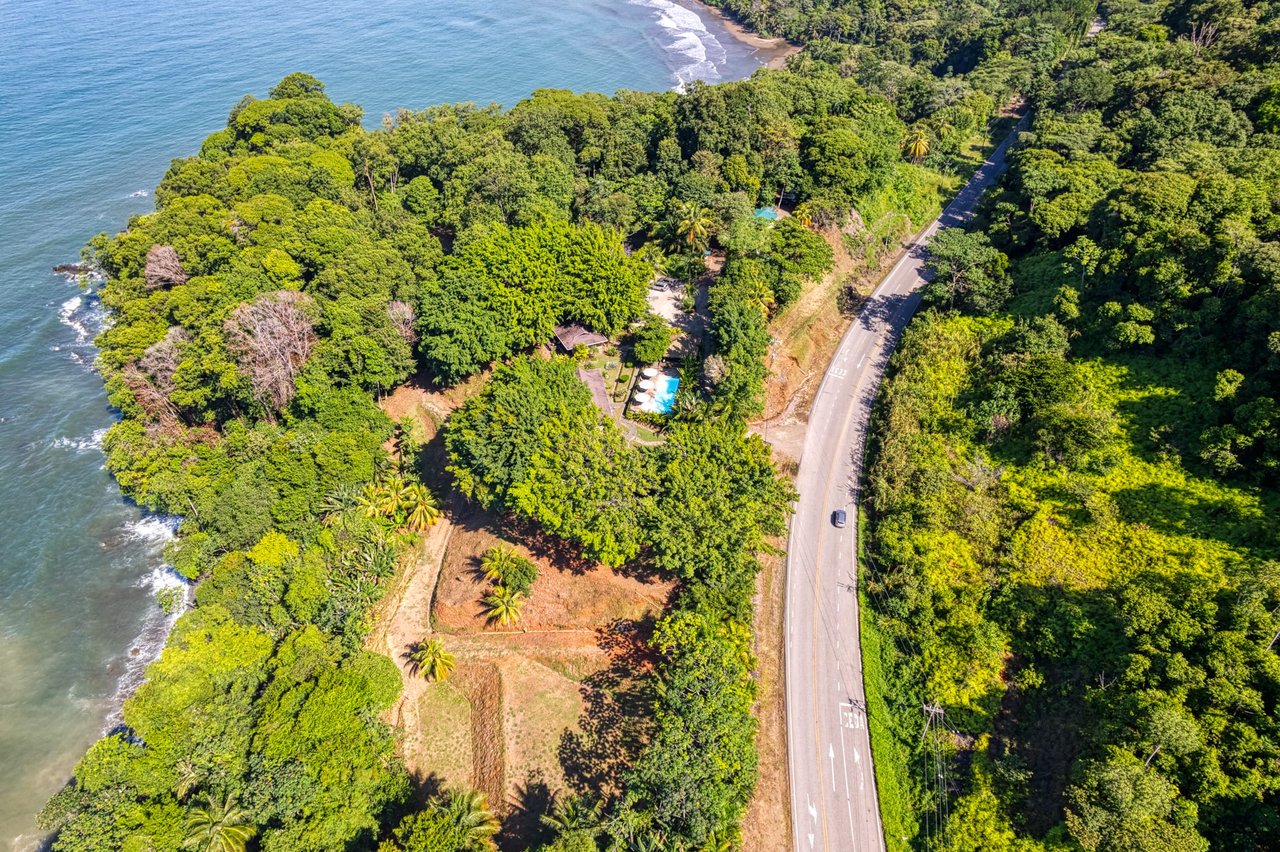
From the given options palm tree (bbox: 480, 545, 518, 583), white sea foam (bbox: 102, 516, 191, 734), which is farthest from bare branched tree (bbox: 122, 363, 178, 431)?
palm tree (bbox: 480, 545, 518, 583)

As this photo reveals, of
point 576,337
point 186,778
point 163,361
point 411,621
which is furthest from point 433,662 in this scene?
point 163,361

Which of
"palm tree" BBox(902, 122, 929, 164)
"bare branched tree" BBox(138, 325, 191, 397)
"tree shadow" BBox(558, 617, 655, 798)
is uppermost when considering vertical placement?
"palm tree" BBox(902, 122, 929, 164)

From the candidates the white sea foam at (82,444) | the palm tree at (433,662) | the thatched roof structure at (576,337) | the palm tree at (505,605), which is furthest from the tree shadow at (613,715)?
the white sea foam at (82,444)

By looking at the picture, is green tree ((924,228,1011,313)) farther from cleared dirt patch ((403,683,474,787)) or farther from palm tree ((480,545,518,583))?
cleared dirt patch ((403,683,474,787))

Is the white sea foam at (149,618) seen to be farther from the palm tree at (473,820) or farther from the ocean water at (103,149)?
the palm tree at (473,820)

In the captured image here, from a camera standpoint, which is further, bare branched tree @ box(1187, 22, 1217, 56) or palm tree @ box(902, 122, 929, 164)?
bare branched tree @ box(1187, 22, 1217, 56)

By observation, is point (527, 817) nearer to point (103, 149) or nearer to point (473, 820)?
point (473, 820)
